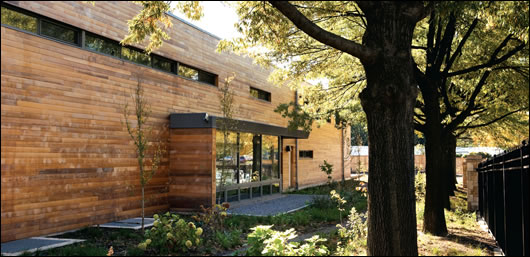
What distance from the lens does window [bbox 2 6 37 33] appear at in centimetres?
828

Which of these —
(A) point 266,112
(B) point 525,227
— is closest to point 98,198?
(B) point 525,227

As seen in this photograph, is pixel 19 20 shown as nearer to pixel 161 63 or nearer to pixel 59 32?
pixel 59 32

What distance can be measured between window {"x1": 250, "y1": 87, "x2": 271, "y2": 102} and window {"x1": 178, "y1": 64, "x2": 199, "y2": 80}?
15.3 ft

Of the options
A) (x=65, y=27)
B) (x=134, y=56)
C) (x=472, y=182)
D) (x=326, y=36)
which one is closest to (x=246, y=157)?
(x=134, y=56)

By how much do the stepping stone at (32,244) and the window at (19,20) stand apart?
14.0 feet

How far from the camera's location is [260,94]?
20141 millimetres

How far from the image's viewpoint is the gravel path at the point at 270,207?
1329 centimetres

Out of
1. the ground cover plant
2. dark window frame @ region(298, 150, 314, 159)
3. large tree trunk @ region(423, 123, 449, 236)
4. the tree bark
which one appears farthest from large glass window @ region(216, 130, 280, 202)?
the tree bark

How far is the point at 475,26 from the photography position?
9.42m

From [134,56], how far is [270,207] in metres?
6.80

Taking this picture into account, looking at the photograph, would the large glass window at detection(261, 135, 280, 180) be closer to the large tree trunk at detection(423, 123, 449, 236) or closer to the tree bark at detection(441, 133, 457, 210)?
the tree bark at detection(441, 133, 457, 210)

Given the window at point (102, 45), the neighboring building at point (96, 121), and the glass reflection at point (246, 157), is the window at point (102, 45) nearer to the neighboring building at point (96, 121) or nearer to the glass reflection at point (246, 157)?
the neighboring building at point (96, 121)

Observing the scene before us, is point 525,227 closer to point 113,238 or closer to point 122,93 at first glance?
point 113,238

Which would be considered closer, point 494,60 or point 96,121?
point 494,60
